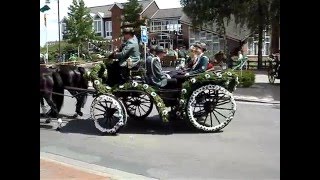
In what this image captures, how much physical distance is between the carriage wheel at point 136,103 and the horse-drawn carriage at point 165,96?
39 mm

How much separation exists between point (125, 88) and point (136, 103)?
863 mm

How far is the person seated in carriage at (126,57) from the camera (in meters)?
7.29

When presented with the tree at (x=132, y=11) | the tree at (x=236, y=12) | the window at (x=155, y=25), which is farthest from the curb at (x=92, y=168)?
the window at (x=155, y=25)

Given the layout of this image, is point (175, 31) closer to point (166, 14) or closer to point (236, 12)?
point (166, 14)

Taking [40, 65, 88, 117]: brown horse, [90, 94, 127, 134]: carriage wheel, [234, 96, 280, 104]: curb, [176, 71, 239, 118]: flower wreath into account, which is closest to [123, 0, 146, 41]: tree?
[234, 96, 280, 104]: curb

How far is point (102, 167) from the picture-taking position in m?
5.18

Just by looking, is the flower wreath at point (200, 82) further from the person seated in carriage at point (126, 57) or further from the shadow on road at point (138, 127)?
the person seated in carriage at point (126, 57)

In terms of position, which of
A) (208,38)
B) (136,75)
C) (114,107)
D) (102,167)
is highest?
(208,38)

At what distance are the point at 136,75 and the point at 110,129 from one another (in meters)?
1.10

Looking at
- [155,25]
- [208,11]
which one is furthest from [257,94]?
[155,25]

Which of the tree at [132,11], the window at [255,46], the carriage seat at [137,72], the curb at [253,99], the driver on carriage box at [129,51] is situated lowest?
the curb at [253,99]
